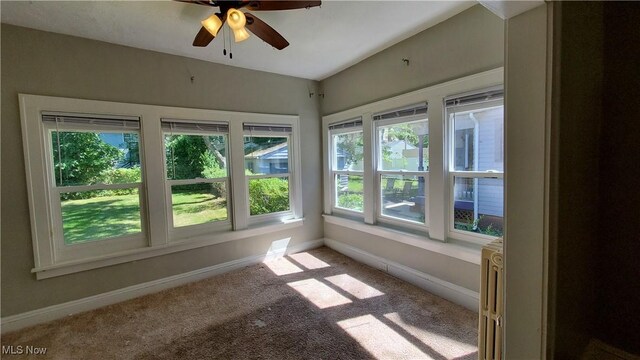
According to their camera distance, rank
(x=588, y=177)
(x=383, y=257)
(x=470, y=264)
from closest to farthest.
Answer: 1. (x=588, y=177)
2. (x=470, y=264)
3. (x=383, y=257)

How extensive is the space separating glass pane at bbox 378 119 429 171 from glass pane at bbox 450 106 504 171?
0.31 meters

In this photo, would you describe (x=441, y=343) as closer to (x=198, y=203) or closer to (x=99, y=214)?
(x=198, y=203)

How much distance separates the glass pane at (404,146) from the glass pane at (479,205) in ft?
1.37

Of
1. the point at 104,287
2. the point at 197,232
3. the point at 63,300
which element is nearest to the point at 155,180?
the point at 197,232

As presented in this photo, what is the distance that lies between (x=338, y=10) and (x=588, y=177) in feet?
6.43

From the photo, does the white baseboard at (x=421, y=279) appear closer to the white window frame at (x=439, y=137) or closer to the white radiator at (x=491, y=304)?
the white window frame at (x=439, y=137)

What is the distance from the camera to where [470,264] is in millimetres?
2252

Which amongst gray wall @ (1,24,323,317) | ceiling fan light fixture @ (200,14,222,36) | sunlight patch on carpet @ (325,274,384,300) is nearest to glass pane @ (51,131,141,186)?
gray wall @ (1,24,323,317)

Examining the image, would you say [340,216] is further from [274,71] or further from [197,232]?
[274,71]

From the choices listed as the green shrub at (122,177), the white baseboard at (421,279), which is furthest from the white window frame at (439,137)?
the green shrub at (122,177)

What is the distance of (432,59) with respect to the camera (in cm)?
243

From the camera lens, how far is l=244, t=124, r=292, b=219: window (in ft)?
11.2

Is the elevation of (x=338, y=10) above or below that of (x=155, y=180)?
above

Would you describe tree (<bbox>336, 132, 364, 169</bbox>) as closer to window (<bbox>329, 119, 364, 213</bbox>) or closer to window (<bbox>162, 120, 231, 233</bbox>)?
window (<bbox>329, 119, 364, 213</bbox>)
